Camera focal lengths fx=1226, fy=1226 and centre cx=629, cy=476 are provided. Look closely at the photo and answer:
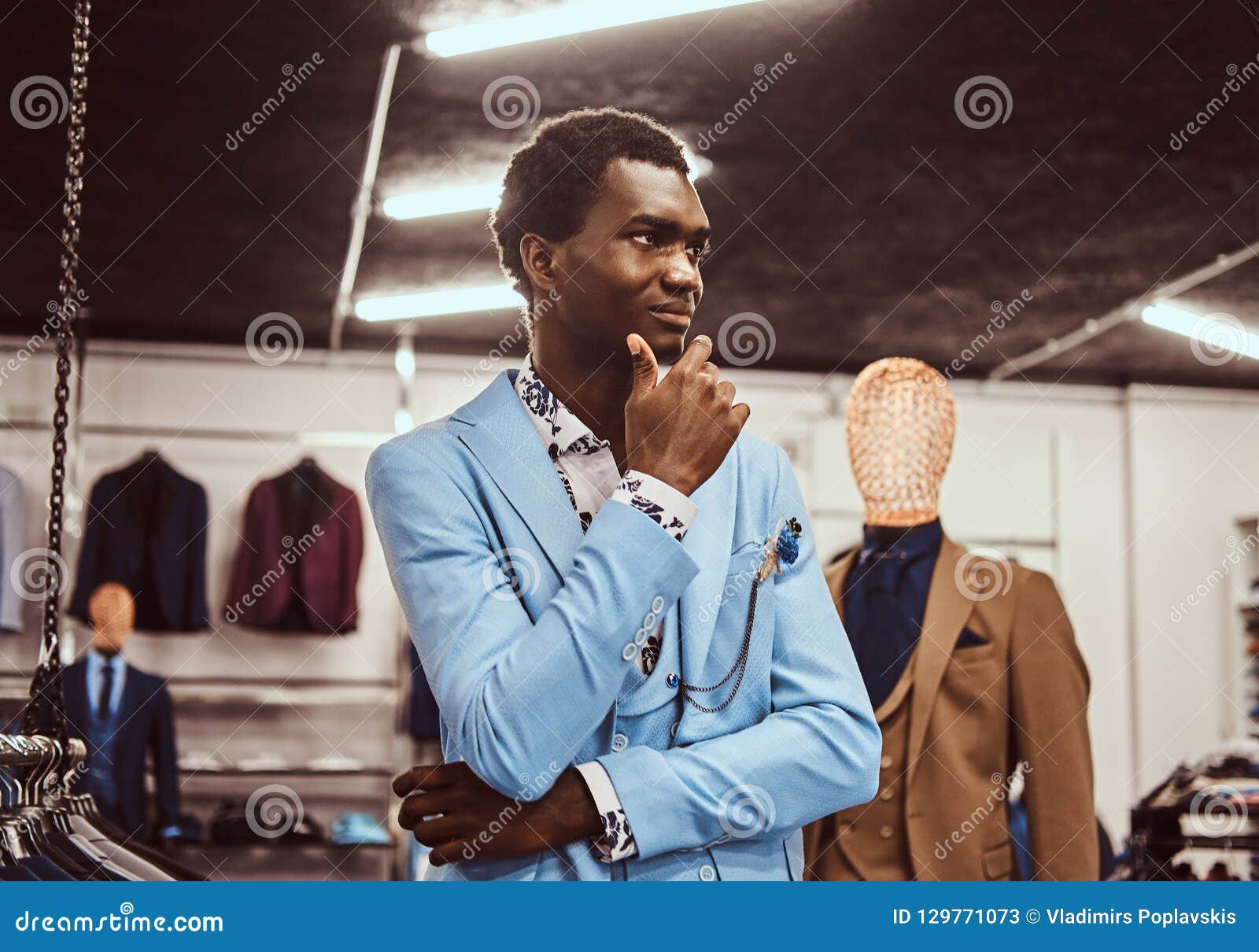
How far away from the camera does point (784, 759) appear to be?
1.25 metres

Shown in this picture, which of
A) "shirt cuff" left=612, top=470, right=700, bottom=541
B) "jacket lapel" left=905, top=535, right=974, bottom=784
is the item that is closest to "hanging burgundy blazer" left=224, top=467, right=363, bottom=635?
"jacket lapel" left=905, top=535, right=974, bottom=784

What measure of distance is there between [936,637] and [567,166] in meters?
1.20

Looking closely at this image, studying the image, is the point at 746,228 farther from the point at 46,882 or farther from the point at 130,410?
the point at 46,882

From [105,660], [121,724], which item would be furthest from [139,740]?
[105,660]

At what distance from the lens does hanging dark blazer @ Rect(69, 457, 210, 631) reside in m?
6.58

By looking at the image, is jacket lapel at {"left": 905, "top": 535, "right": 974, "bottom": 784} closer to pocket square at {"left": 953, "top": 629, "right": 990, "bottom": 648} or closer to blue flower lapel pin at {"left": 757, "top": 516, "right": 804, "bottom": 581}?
pocket square at {"left": 953, "top": 629, "right": 990, "bottom": 648}

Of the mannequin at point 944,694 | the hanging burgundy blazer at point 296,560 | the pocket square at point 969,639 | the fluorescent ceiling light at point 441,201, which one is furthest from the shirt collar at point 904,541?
the hanging burgundy blazer at point 296,560

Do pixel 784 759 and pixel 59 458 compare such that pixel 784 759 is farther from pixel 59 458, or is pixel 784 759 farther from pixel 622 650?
pixel 59 458

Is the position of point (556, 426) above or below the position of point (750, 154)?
below

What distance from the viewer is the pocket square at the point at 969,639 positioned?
2.26 meters

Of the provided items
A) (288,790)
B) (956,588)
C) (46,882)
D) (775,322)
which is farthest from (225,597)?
(46,882)

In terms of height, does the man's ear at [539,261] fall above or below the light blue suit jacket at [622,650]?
above

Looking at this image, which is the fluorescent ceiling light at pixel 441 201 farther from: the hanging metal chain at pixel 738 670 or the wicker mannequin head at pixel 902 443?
the hanging metal chain at pixel 738 670

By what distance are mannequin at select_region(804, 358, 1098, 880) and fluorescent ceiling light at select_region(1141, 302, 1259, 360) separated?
186 inches
